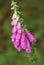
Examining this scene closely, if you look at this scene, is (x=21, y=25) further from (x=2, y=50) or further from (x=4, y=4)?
(x=4, y=4)

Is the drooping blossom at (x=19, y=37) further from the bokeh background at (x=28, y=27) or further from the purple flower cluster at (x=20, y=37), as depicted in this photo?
the bokeh background at (x=28, y=27)

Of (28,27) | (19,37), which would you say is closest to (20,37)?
(19,37)

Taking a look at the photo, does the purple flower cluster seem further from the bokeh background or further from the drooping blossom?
the bokeh background

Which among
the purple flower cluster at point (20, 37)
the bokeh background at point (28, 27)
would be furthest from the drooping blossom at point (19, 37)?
the bokeh background at point (28, 27)

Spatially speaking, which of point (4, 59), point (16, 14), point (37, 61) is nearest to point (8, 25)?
point (4, 59)

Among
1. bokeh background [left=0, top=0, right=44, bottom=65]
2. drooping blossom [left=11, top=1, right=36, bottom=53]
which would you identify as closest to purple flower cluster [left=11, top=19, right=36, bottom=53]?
drooping blossom [left=11, top=1, right=36, bottom=53]
